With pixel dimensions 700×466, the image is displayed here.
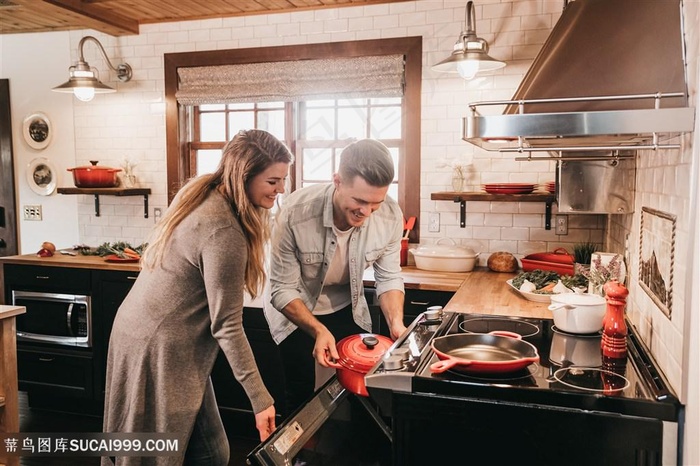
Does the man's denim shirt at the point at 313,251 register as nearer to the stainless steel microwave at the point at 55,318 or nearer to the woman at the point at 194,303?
the woman at the point at 194,303

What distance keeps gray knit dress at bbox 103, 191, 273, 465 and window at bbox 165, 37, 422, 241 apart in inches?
92.4

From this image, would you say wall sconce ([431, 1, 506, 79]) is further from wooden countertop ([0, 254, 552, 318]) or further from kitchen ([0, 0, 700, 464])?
wooden countertop ([0, 254, 552, 318])

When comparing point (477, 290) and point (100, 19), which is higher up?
point (100, 19)

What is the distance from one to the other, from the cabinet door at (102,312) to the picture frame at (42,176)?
1398 millimetres

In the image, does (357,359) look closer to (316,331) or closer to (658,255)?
(316,331)

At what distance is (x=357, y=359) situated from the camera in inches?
73.7

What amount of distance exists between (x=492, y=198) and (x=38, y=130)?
3.77m

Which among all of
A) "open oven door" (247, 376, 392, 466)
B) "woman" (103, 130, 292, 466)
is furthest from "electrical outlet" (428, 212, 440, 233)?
"woman" (103, 130, 292, 466)

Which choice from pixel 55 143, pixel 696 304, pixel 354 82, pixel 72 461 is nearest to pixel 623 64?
pixel 696 304

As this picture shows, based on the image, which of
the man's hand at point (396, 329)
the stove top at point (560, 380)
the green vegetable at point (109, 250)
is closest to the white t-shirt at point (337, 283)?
the man's hand at point (396, 329)

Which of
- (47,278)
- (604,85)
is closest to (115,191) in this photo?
(47,278)

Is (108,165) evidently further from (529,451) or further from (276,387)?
(529,451)

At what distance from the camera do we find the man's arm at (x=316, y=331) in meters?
2.00

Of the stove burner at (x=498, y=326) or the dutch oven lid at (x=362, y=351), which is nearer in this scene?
the dutch oven lid at (x=362, y=351)
